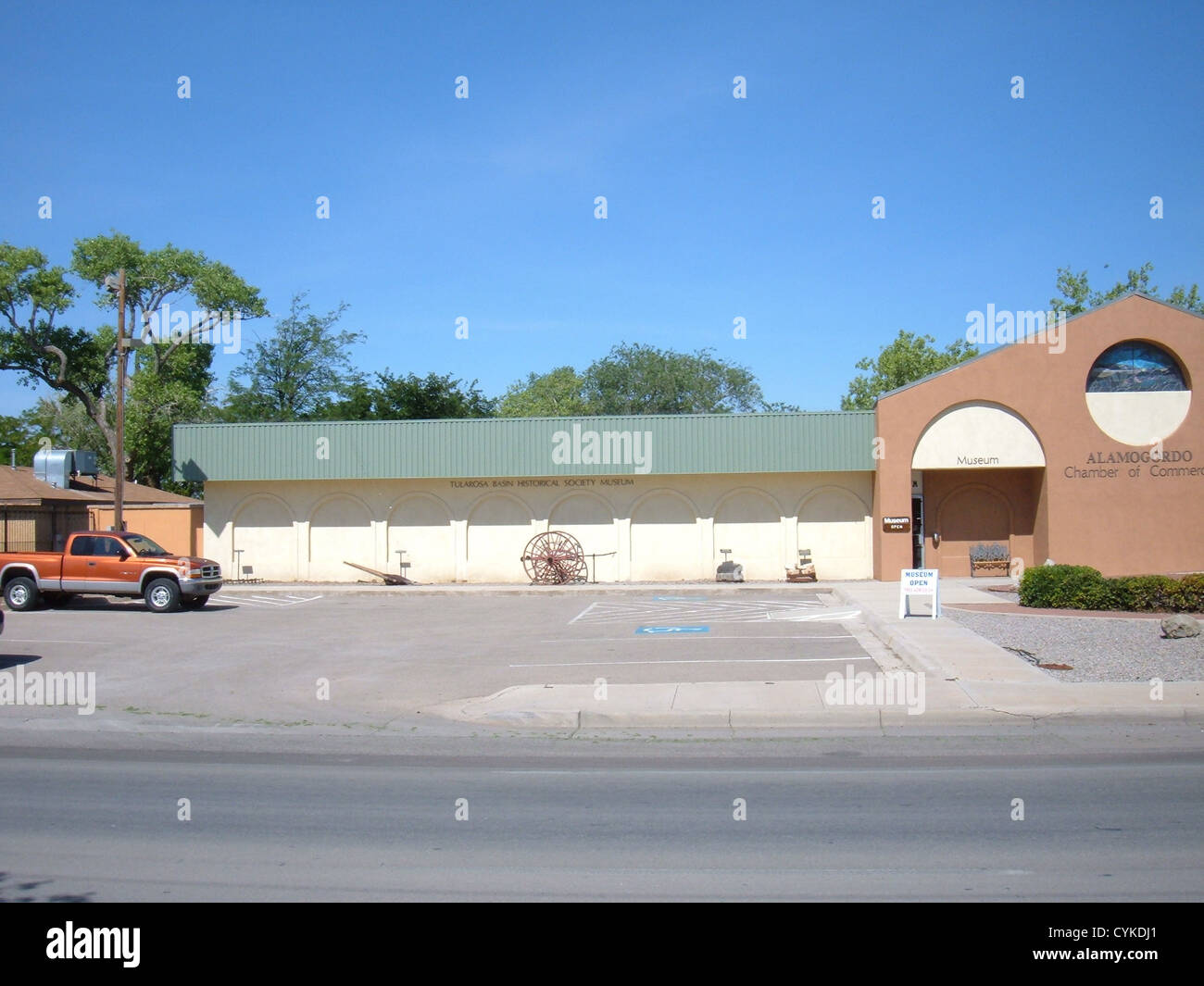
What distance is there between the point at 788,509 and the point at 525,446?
27.8ft

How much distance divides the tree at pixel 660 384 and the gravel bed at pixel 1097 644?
2075 inches

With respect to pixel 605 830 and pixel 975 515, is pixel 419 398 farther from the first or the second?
pixel 605 830

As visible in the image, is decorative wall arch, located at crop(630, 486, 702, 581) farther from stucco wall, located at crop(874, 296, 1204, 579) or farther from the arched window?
the arched window

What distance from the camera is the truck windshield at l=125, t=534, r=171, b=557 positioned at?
24.3m

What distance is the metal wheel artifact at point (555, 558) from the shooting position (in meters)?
32.0

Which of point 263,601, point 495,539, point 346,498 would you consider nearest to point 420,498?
point 346,498

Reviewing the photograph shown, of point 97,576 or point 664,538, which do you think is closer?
point 97,576

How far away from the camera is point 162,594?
933 inches

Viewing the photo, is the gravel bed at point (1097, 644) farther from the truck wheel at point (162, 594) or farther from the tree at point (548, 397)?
the tree at point (548, 397)

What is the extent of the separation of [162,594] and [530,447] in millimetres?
12003

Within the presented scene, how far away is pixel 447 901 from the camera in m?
5.79

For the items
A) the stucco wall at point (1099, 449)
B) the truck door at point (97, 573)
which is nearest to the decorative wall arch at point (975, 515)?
the stucco wall at point (1099, 449)
